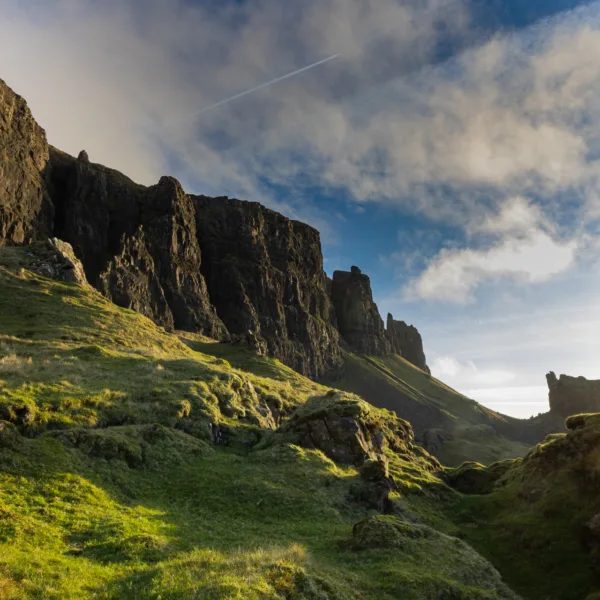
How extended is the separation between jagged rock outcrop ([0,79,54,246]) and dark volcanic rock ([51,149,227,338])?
1325 cm

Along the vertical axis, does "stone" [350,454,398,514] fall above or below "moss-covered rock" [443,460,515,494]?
above

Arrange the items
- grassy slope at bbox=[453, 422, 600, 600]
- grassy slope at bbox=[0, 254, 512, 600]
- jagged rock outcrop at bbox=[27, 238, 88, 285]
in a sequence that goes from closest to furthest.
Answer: grassy slope at bbox=[0, 254, 512, 600], grassy slope at bbox=[453, 422, 600, 600], jagged rock outcrop at bbox=[27, 238, 88, 285]

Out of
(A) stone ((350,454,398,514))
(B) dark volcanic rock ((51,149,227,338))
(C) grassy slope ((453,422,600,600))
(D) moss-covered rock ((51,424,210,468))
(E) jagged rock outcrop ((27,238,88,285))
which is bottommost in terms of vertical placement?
(C) grassy slope ((453,422,600,600))

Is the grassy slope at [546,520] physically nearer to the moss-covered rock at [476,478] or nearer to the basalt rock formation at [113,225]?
the moss-covered rock at [476,478]

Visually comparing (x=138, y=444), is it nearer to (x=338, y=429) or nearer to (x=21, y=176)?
(x=338, y=429)

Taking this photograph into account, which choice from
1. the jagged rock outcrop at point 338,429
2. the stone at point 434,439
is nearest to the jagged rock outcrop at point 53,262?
the jagged rock outcrop at point 338,429

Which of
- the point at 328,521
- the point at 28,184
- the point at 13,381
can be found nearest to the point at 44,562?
the point at 328,521

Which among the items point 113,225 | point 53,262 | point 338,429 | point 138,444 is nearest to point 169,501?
point 138,444

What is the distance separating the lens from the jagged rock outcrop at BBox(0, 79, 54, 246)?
121 m

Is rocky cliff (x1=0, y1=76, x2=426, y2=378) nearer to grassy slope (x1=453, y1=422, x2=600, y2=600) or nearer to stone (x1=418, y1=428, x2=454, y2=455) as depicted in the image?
stone (x1=418, y1=428, x2=454, y2=455)

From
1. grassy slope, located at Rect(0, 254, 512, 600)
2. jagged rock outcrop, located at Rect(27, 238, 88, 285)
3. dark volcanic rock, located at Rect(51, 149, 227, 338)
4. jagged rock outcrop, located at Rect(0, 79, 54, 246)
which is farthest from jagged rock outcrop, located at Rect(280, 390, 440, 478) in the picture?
dark volcanic rock, located at Rect(51, 149, 227, 338)

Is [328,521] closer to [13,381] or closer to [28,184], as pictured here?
[13,381]

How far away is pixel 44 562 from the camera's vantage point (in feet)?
46.7

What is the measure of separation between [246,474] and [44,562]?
2120 cm
